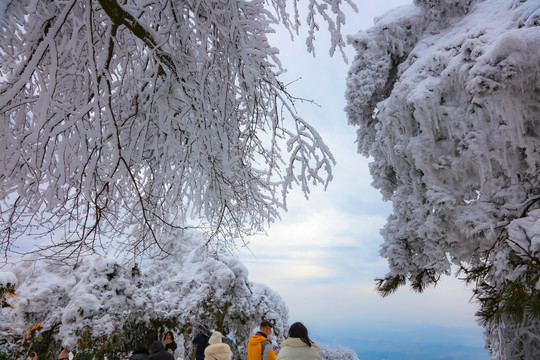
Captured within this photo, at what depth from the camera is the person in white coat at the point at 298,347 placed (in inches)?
120

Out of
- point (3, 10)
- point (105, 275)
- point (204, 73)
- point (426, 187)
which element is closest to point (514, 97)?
point (426, 187)

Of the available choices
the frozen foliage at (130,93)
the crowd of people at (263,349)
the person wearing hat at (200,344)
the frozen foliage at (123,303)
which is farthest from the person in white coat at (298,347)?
the frozen foliage at (123,303)

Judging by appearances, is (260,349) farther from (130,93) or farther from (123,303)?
(123,303)

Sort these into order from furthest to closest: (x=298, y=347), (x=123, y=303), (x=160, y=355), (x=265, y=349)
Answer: (x=123, y=303), (x=265, y=349), (x=160, y=355), (x=298, y=347)

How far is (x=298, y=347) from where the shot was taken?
3.09 m

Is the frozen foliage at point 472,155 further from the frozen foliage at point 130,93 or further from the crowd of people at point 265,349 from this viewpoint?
the frozen foliage at point 130,93

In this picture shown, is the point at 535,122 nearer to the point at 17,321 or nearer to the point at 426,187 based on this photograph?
the point at 426,187

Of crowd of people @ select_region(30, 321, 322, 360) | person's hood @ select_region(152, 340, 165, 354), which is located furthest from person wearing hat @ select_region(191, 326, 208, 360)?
person's hood @ select_region(152, 340, 165, 354)

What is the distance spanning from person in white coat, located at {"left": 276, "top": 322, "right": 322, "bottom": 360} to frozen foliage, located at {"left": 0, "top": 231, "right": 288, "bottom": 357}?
5845 mm

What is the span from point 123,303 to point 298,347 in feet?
34.4

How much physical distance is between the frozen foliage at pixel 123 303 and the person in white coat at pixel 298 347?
19.2 feet

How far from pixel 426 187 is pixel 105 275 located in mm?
10614

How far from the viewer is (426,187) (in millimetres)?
7168

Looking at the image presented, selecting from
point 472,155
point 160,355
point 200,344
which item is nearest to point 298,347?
point 160,355
